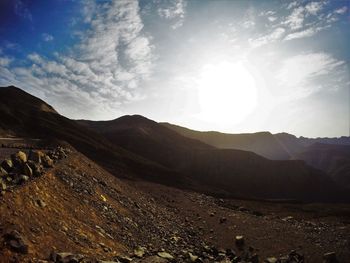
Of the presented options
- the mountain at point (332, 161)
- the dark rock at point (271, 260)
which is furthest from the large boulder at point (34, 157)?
the mountain at point (332, 161)

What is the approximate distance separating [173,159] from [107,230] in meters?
71.6

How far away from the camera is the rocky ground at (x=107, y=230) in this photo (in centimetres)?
1055

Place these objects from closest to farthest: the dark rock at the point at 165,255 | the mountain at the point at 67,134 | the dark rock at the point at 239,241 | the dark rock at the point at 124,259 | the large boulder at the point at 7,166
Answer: the dark rock at the point at 124,259
the large boulder at the point at 7,166
the dark rock at the point at 165,255
the dark rock at the point at 239,241
the mountain at the point at 67,134

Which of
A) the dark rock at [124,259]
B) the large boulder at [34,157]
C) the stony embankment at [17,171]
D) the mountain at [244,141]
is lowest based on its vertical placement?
the dark rock at [124,259]

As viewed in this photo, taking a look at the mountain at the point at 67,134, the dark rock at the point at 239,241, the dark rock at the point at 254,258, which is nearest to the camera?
the dark rock at the point at 254,258

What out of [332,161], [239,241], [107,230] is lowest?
[239,241]

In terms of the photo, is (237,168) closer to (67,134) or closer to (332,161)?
(67,134)

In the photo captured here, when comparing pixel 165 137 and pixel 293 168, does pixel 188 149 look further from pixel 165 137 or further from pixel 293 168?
pixel 293 168

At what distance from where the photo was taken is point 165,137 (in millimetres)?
102875

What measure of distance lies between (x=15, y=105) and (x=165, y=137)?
1987 inches

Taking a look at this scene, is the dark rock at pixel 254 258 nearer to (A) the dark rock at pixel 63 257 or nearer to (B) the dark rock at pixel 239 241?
(B) the dark rock at pixel 239 241

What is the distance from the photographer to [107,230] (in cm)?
1491

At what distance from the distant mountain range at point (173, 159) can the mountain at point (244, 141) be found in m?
37.4

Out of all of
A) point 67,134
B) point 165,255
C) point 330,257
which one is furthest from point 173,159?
point 165,255
